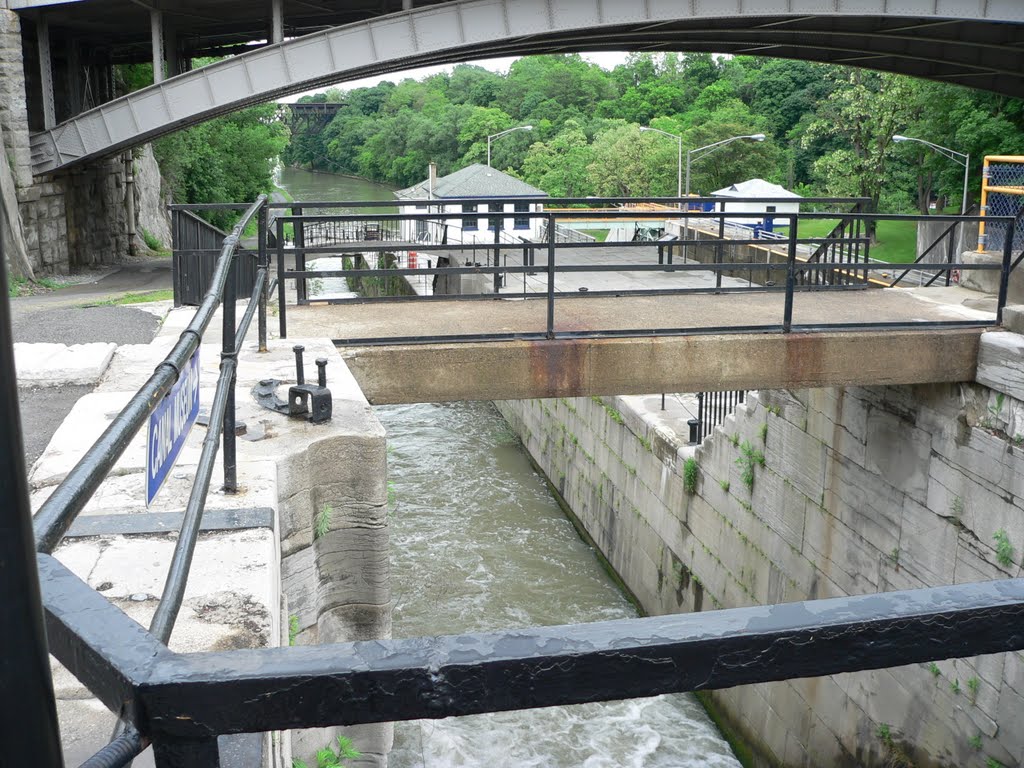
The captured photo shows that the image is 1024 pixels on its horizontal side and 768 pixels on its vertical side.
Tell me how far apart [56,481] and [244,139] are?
136ft

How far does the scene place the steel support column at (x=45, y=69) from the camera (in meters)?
24.6

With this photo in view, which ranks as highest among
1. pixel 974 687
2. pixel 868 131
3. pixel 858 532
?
pixel 868 131

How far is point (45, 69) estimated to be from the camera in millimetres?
24875

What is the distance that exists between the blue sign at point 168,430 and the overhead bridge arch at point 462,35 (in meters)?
22.6

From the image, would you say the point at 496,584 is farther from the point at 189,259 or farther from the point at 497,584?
the point at 189,259

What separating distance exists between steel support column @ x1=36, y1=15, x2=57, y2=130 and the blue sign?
25238 millimetres

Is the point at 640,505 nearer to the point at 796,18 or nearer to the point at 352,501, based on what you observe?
the point at 352,501

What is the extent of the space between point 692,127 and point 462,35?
47.1 metres

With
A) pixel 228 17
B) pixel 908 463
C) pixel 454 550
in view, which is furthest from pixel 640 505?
pixel 228 17

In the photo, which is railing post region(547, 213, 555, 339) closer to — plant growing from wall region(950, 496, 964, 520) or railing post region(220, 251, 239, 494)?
plant growing from wall region(950, 496, 964, 520)

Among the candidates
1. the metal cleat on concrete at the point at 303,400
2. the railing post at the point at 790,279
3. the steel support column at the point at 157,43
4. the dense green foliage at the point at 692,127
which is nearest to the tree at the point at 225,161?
the steel support column at the point at 157,43

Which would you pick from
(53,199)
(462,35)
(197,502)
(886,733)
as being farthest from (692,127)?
(197,502)

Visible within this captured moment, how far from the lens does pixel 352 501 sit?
5.21 meters

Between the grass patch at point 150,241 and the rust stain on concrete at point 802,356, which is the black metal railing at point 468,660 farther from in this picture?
the grass patch at point 150,241
